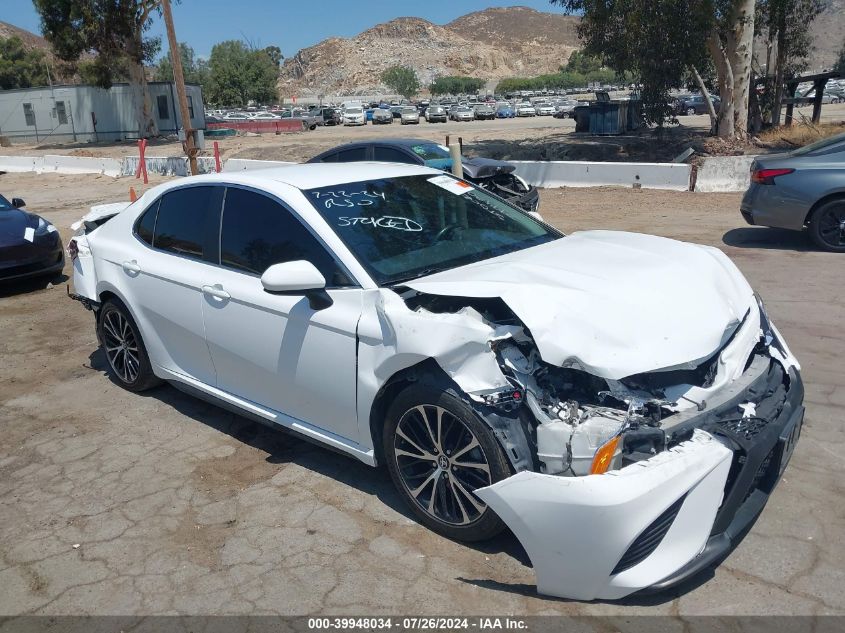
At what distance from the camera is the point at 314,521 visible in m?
3.83

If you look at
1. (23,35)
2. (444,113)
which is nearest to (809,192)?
(444,113)

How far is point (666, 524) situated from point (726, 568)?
2.32 feet

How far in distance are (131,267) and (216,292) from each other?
1087 mm

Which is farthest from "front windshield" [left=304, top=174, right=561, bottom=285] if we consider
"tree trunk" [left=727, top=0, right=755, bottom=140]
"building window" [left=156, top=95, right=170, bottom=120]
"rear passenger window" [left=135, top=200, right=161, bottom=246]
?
"building window" [left=156, top=95, right=170, bottom=120]

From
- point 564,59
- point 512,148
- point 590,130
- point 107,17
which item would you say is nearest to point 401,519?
point 512,148

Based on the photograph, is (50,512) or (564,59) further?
(564,59)

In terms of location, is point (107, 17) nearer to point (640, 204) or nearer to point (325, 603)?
point (640, 204)

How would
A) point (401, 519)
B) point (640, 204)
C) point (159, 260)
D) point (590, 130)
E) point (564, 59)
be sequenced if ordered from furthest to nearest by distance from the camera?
point (564, 59)
point (590, 130)
point (640, 204)
point (159, 260)
point (401, 519)

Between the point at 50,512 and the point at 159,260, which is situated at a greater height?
the point at 159,260

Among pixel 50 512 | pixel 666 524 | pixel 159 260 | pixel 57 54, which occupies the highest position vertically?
pixel 57 54

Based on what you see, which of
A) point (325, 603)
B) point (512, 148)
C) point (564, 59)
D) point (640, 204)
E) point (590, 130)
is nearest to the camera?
point (325, 603)

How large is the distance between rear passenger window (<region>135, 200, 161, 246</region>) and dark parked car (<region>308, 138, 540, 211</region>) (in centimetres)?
625

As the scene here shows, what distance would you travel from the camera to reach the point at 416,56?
161000mm

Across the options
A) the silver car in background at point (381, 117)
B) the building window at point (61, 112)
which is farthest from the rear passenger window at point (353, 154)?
the silver car in background at point (381, 117)
